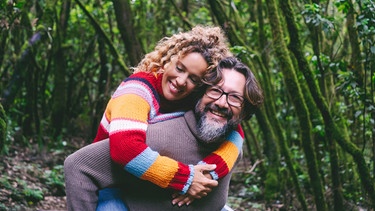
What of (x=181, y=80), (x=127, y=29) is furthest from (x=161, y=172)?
(x=127, y=29)

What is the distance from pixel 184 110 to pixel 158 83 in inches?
9.2

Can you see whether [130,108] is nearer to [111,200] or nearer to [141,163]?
[141,163]

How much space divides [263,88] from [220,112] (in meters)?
4.34

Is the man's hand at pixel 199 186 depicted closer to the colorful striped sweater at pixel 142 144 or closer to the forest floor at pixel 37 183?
the colorful striped sweater at pixel 142 144

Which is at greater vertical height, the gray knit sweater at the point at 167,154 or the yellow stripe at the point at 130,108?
the yellow stripe at the point at 130,108

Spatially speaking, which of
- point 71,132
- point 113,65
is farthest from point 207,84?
point 71,132

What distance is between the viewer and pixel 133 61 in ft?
22.0

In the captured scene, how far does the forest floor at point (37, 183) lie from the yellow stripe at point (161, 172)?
3022 mm

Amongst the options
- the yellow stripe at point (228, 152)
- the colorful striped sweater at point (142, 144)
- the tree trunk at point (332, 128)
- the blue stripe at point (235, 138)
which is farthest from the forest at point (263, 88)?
the yellow stripe at point (228, 152)

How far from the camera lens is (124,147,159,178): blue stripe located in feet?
8.21

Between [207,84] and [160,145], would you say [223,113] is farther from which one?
[160,145]

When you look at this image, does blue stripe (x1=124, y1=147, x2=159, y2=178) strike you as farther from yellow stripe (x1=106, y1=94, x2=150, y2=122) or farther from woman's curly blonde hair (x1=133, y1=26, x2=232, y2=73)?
woman's curly blonde hair (x1=133, y1=26, x2=232, y2=73)

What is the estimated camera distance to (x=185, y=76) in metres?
3.00

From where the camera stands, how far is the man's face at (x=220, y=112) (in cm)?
282
